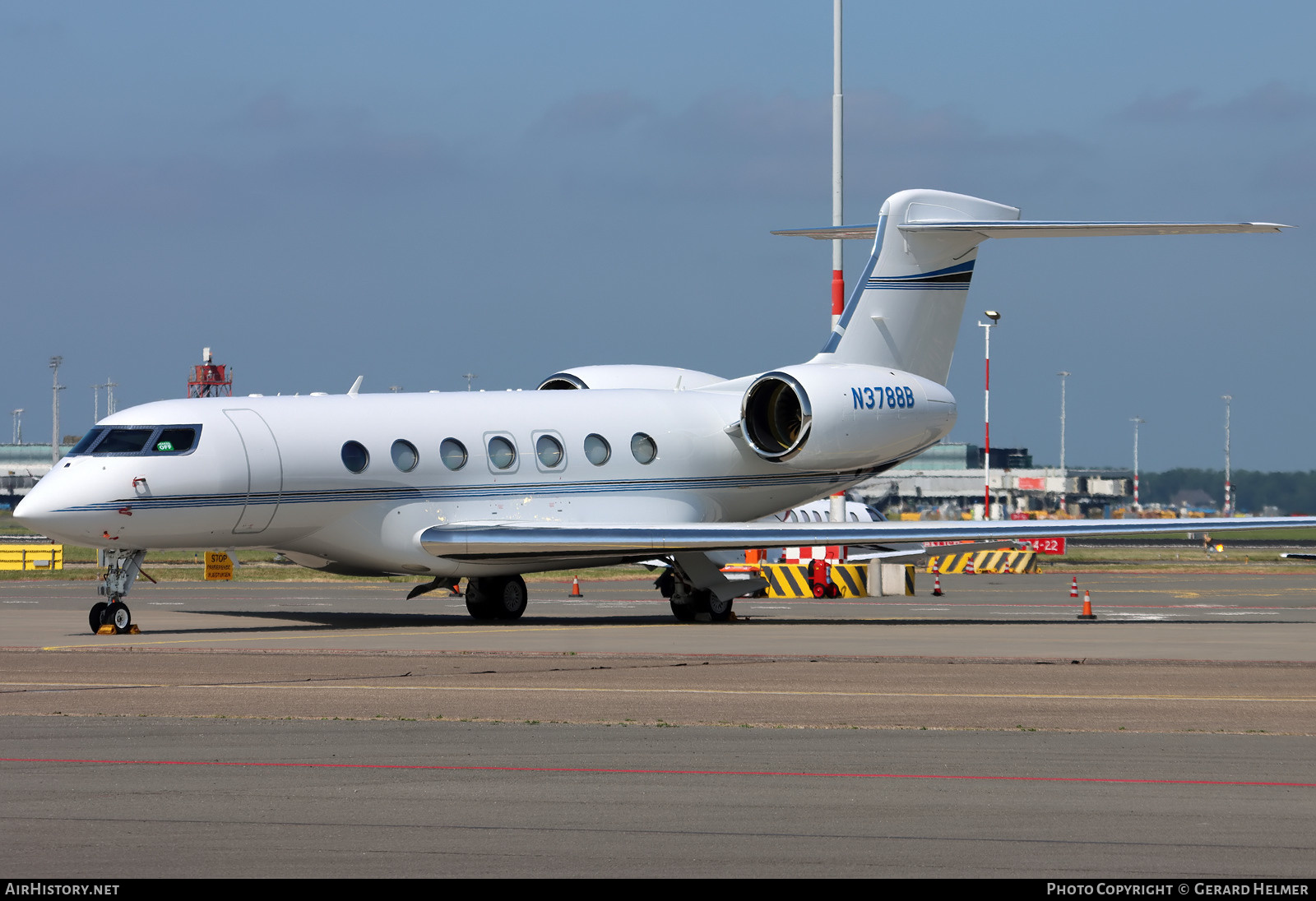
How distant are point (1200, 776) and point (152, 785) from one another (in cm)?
598

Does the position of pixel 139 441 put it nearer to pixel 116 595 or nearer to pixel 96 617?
pixel 116 595

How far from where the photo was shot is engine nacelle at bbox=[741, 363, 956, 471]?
26.9m

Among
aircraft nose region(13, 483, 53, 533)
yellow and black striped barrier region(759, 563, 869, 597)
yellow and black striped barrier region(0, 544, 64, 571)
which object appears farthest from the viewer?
yellow and black striped barrier region(0, 544, 64, 571)

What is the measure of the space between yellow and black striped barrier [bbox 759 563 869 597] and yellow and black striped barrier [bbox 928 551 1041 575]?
14.4 m

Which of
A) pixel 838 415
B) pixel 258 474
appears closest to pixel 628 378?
pixel 838 415

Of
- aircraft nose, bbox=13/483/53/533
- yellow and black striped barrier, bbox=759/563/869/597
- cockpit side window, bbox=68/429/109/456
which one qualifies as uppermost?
cockpit side window, bbox=68/429/109/456

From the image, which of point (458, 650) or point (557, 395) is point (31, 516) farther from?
point (557, 395)

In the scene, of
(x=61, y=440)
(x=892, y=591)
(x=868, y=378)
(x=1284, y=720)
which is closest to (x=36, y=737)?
(x=1284, y=720)

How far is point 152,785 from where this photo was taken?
9203mm

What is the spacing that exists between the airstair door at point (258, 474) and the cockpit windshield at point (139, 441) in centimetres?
67

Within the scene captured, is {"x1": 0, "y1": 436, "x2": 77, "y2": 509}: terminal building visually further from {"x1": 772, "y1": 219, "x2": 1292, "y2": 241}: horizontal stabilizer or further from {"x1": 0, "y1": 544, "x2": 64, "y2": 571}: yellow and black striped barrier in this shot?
{"x1": 772, "y1": 219, "x2": 1292, "y2": 241}: horizontal stabilizer

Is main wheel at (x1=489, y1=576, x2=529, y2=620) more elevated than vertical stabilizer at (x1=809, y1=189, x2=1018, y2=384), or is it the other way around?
vertical stabilizer at (x1=809, y1=189, x2=1018, y2=384)

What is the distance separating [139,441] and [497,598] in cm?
618

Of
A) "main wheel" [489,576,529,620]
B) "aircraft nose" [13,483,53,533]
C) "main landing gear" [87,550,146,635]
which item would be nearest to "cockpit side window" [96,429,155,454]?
"aircraft nose" [13,483,53,533]
